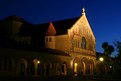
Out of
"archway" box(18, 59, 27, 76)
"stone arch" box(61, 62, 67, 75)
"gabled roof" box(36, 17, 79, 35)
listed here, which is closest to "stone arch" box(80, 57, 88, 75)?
"stone arch" box(61, 62, 67, 75)

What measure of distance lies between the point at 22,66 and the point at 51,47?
481 inches

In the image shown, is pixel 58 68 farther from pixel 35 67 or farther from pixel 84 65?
pixel 84 65

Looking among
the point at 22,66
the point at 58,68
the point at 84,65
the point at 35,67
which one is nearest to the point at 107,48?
the point at 84,65

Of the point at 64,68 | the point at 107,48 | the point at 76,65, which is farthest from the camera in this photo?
the point at 107,48

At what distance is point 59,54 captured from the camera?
5159 centimetres

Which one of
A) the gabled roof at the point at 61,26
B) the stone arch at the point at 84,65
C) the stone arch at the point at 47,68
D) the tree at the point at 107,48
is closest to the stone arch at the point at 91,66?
the stone arch at the point at 84,65

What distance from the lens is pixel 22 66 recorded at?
46781mm

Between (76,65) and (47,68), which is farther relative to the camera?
(76,65)

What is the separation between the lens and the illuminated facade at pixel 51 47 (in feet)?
148

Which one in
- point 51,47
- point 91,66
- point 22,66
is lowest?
point 22,66

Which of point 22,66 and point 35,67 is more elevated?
point 22,66

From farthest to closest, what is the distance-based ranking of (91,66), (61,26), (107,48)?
1. (107,48)
2. (91,66)
3. (61,26)

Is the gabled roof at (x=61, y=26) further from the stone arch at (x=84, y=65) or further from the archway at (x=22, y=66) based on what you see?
the archway at (x=22, y=66)

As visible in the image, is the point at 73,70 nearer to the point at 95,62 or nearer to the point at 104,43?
the point at 95,62
